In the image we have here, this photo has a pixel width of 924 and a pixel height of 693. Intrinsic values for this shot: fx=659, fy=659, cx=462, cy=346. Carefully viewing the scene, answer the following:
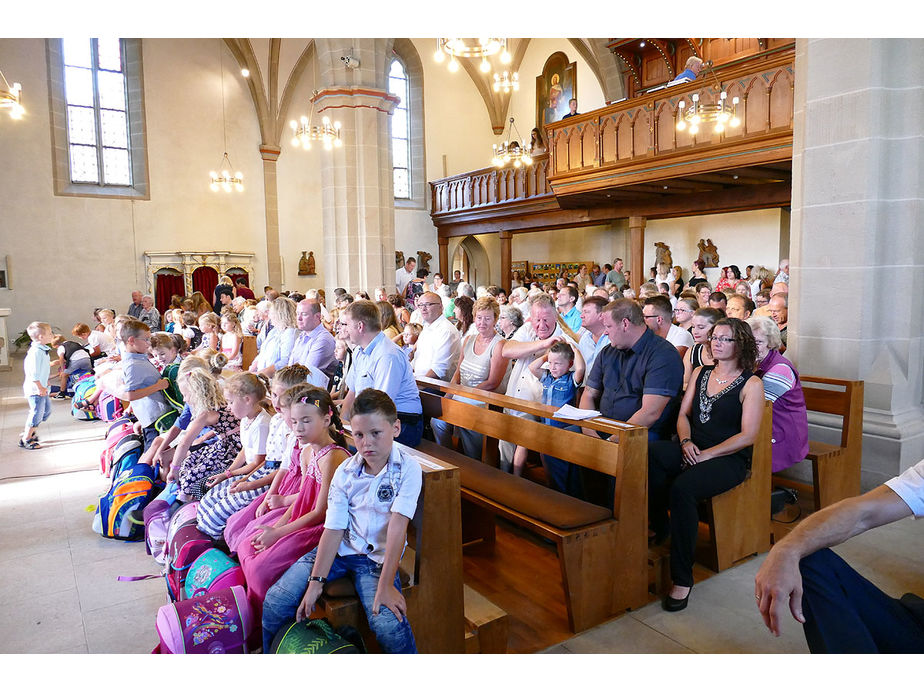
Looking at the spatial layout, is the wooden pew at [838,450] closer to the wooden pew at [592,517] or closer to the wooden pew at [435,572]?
the wooden pew at [592,517]

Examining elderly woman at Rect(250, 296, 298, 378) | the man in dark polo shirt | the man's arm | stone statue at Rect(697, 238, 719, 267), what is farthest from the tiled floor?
stone statue at Rect(697, 238, 719, 267)

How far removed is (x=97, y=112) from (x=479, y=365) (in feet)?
51.0

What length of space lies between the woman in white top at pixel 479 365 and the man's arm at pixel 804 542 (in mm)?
2880

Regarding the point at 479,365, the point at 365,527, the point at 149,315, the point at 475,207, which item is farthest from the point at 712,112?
the point at 149,315

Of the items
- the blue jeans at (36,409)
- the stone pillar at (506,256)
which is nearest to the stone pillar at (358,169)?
the stone pillar at (506,256)

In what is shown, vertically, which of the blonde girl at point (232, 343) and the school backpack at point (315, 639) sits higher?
the blonde girl at point (232, 343)

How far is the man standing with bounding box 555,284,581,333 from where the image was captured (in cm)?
652

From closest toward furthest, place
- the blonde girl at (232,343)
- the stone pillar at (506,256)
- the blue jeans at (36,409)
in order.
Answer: the blue jeans at (36,409) < the blonde girl at (232,343) < the stone pillar at (506,256)

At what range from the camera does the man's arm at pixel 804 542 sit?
1672 millimetres

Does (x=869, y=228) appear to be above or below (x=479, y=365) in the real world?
above

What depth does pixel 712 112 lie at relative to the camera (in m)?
8.63

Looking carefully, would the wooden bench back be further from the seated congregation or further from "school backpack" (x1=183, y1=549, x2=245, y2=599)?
"school backpack" (x1=183, y1=549, x2=245, y2=599)

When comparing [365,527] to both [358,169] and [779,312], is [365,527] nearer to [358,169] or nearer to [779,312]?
[779,312]

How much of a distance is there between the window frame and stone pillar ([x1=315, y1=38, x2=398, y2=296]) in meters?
7.05
